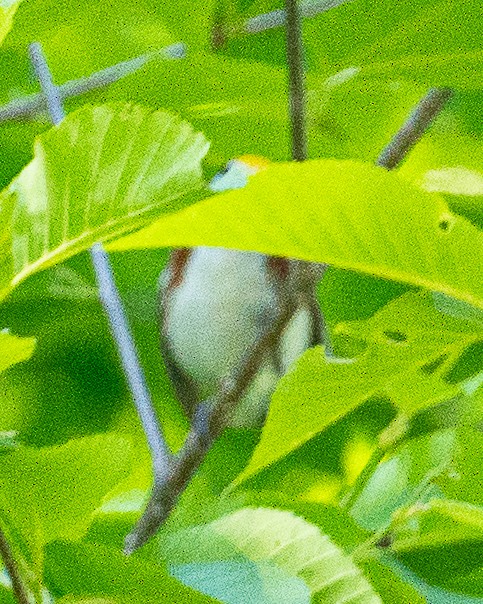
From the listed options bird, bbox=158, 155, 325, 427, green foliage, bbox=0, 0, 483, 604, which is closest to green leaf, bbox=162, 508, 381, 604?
green foliage, bbox=0, 0, 483, 604

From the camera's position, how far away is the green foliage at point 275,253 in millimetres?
221

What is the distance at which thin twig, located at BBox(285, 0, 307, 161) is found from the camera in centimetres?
29

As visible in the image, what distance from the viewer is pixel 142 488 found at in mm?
543

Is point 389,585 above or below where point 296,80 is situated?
below

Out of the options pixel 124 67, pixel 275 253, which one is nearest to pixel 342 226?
pixel 275 253

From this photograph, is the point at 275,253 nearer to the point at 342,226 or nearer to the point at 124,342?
the point at 342,226

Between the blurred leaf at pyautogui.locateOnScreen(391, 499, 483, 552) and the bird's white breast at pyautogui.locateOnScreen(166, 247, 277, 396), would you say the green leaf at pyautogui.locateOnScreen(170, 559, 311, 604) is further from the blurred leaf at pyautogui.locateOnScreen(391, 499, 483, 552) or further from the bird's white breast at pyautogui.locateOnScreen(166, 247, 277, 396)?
the bird's white breast at pyautogui.locateOnScreen(166, 247, 277, 396)

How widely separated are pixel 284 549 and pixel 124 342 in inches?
7.7

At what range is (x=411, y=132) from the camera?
1.14ft

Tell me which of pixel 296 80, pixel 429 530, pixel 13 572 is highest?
pixel 296 80

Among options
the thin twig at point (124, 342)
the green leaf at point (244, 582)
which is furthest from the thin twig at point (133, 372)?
the green leaf at point (244, 582)

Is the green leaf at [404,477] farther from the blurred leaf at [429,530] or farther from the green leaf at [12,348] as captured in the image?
the green leaf at [12,348]

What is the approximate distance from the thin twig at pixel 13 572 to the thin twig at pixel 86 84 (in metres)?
0.34

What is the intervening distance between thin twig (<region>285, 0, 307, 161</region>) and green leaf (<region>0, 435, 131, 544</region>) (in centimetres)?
12
